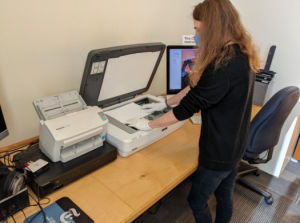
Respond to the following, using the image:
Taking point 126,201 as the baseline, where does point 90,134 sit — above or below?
above

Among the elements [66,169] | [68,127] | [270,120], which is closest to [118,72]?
[68,127]

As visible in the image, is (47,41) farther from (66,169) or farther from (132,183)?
(132,183)

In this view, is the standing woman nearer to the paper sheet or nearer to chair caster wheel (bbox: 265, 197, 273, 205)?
the paper sheet

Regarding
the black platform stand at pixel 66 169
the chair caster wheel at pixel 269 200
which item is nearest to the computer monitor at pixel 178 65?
the black platform stand at pixel 66 169

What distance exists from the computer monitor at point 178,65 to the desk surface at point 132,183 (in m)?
0.51

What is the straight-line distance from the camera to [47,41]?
121 cm

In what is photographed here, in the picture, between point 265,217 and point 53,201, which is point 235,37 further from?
point 265,217

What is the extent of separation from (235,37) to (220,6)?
13 centimetres

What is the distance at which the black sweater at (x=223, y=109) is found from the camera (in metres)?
0.91

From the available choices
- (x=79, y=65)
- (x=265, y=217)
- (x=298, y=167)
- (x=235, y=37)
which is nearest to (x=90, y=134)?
(x=79, y=65)

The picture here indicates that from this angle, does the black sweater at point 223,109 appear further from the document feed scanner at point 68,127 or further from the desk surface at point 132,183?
the document feed scanner at point 68,127

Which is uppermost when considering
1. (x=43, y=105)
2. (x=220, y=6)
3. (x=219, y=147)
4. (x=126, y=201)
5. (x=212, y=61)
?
(x=220, y=6)

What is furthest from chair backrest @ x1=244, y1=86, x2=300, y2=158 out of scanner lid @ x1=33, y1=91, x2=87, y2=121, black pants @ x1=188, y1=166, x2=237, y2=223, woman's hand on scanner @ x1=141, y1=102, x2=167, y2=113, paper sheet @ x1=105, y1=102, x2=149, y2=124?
scanner lid @ x1=33, y1=91, x2=87, y2=121

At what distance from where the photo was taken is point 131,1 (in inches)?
59.6
